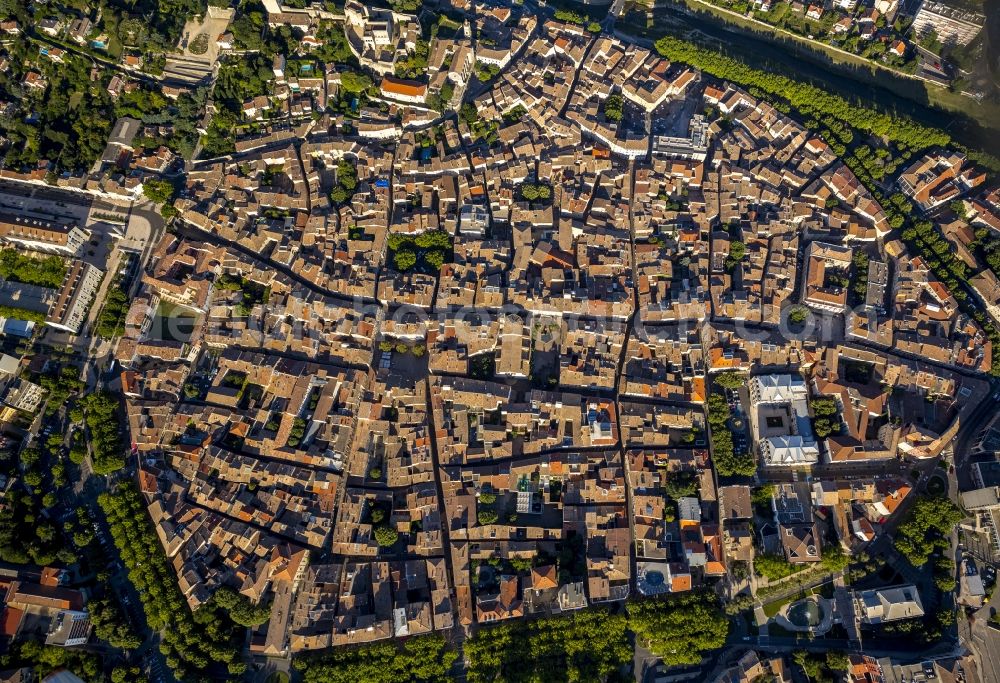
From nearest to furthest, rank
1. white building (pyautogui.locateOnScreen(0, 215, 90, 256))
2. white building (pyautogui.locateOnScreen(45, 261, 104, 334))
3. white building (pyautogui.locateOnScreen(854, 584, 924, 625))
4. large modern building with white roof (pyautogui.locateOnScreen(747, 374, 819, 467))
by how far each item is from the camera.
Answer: white building (pyautogui.locateOnScreen(854, 584, 924, 625)) → large modern building with white roof (pyautogui.locateOnScreen(747, 374, 819, 467)) → white building (pyautogui.locateOnScreen(45, 261, 104, 334)) → white building (pyautogui.locateOnScreen(0, 215, 90, 256))

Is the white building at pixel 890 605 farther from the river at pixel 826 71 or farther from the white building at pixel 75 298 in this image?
the white building at pixel 75 298

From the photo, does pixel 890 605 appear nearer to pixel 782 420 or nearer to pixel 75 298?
pixel 782 420

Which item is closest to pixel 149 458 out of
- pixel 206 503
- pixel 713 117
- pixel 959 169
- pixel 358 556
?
pixel 206 503

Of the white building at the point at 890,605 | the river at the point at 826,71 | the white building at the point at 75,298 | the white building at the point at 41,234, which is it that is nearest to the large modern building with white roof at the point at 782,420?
the white building at the point at 890,605

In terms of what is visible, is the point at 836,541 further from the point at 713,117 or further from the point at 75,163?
the point at 75,163

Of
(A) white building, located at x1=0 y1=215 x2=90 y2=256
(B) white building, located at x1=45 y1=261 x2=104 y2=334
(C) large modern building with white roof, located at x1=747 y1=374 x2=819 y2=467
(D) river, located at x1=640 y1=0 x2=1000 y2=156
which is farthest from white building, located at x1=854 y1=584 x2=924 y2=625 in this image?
(A) white building, located at x1=0 y1=215 x2=90 y2=256

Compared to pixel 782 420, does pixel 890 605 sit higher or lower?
lower

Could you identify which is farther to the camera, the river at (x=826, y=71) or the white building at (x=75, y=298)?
the river at (x=826, y=71)

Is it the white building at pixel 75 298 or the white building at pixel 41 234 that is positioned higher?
the white building at pixel 41 234

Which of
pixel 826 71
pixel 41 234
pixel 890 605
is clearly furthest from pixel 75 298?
pixel 826 71

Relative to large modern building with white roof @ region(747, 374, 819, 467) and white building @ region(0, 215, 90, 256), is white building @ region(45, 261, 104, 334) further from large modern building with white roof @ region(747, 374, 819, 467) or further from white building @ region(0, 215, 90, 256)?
large modern building with white roof @ region(747, 374, 819, 467)

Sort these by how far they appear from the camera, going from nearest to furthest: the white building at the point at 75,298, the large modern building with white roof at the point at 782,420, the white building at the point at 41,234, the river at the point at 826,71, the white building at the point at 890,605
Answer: the white building at the point at 890,605, the large modern building with white roof at the point at 782,420, the white building at the point at 75,298, the white building at the point at 41,234, the river at the point at 826,71
